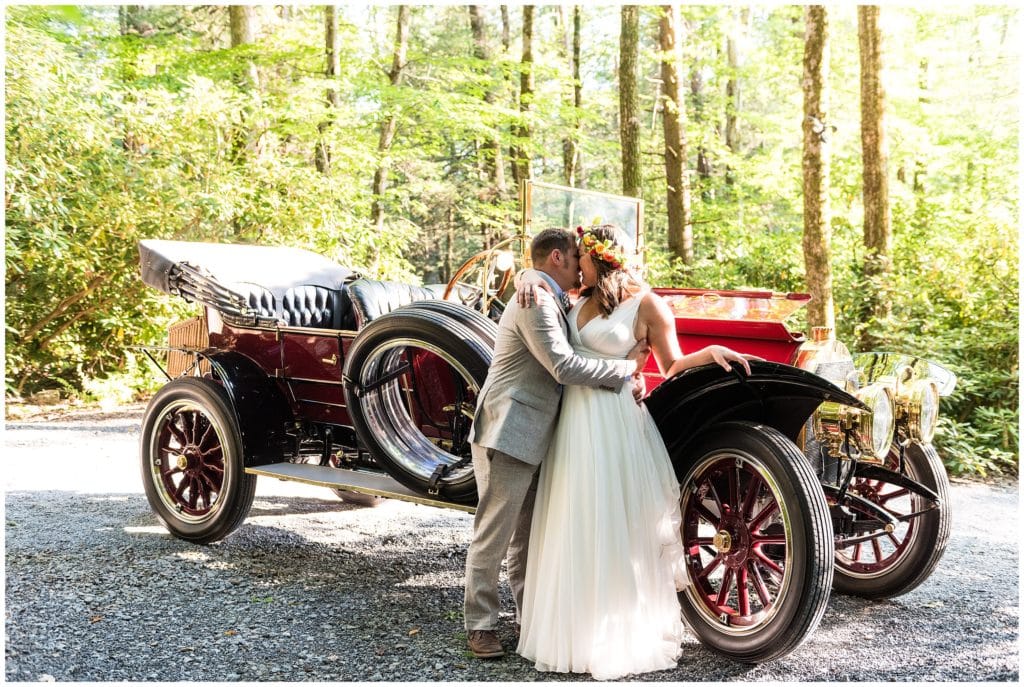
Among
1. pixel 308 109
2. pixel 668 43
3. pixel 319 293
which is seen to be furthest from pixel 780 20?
pixel 319 293

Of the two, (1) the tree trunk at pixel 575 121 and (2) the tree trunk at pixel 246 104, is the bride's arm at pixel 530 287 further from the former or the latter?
(1) the tree trunk at pixel 575 121

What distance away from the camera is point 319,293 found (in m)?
5.75

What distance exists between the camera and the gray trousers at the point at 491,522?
352cm

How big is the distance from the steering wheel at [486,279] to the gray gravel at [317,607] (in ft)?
4.77

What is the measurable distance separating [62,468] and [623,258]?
5810mm

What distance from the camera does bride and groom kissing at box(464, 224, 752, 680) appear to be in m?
3.33

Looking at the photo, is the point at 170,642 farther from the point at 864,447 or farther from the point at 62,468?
the point at 62,468

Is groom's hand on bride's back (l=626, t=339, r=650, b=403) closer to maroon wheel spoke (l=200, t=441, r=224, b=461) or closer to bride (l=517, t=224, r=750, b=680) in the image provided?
bride (l=517, t=224, r=750, b=680)

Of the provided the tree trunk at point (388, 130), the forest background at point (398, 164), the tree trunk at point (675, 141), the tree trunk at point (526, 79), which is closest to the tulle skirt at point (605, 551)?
the forest background at point (398, 164)

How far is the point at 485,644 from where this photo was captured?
3.50 metres

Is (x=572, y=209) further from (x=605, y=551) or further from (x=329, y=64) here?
(x=329, y=64)

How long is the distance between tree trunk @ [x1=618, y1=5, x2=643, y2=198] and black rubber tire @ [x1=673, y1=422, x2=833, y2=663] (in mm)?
8096

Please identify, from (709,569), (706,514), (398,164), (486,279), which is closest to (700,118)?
(398,164)

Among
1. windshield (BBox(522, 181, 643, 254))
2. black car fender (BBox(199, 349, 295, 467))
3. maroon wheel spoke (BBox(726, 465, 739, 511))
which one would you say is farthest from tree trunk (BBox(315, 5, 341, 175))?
maroon wheel spoke (BBox(726, 465, 739, 511))
